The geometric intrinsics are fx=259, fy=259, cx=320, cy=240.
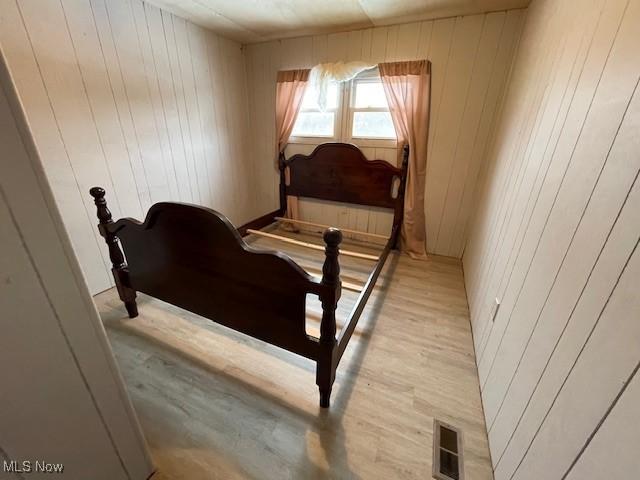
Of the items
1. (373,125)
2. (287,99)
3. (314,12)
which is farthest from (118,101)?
(373,125)

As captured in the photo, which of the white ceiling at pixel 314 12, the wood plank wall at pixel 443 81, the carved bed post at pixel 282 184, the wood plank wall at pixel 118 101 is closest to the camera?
the wood plank wall at pixel 118 101

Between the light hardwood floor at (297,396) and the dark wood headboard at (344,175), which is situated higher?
the dark wood headboard at (344,175)

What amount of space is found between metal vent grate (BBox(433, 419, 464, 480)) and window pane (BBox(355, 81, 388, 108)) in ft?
9.25

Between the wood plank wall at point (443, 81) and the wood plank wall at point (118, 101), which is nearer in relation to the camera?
the wood plank wall at point (118, 101)

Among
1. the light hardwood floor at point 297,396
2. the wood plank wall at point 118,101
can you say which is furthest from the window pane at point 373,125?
the light hardwood floor at point 297,396

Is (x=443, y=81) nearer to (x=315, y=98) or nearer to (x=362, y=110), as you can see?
(x=362, y=110)

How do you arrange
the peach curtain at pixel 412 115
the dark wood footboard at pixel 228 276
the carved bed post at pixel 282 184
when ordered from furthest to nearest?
the carved bed post at pixel 282 184 < the peach curtain at pixel 412 115 < the dark wood footboard at pixel 228 276

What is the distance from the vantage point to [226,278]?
139 cm

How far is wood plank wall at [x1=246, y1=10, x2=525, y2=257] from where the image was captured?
2318 mm

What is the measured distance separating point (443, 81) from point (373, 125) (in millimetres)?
762

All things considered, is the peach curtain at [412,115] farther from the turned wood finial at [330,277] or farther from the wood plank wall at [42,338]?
the wood plank wall at [42,338]

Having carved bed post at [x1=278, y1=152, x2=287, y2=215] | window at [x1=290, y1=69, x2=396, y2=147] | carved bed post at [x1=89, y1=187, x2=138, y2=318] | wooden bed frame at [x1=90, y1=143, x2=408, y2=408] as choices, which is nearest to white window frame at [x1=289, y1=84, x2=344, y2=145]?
window at [x1=290, y1=69, x2=396, y2=147]

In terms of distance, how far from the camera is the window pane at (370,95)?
9.18ft

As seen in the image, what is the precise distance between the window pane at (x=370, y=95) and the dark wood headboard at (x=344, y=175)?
0.48 m
